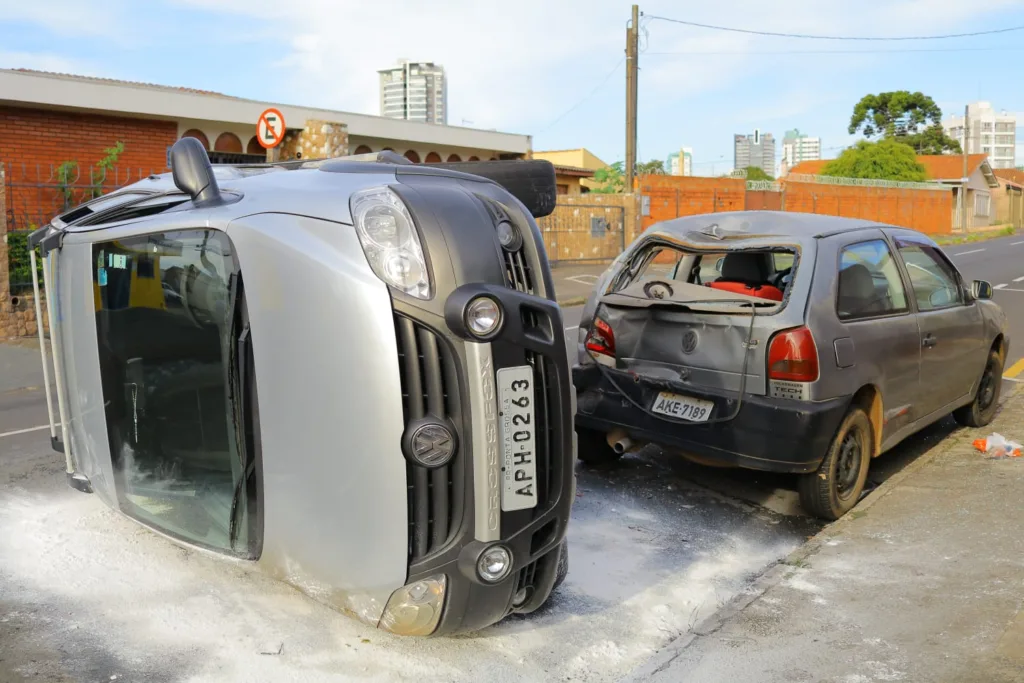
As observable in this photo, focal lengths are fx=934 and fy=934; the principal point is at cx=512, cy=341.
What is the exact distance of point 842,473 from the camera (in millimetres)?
5188

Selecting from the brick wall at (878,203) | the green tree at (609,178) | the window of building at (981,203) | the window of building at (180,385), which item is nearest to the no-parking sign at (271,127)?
the window of building at (180,385)

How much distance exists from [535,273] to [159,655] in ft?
6.45

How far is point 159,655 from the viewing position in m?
3.43

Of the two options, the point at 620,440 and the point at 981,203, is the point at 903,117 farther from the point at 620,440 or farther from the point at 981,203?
the point at 620,440

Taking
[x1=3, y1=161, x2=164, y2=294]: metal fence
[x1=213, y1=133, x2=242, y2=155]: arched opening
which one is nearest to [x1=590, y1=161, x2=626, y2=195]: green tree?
[x1=213, y1=133, x2=242, y2=155]: arched opening

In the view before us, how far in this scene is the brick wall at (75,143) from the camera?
1727 centimetres

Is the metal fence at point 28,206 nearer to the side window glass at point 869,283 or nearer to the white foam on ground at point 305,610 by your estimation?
the white foam on ground at point 305,610

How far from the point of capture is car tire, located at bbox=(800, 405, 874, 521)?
5.00m

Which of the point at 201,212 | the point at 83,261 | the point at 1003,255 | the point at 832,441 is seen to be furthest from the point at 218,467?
the point at 1003,255

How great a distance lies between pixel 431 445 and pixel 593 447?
10.6 ft

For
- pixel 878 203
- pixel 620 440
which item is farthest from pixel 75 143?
pixel 878 203

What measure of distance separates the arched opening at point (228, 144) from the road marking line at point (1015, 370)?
55.9ft

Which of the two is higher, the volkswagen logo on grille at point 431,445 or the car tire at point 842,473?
the volkswagen logo on grille at point 431,445

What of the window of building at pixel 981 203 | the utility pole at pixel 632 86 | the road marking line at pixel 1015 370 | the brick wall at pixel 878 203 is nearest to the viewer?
the road marking line at pixel 1015 370
